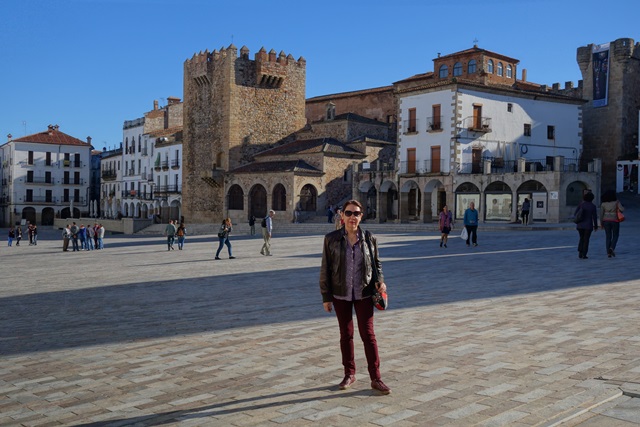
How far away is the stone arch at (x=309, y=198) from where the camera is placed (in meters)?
44.6

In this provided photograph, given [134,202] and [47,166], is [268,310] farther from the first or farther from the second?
[47,166]

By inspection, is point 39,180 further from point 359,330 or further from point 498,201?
point 359,330

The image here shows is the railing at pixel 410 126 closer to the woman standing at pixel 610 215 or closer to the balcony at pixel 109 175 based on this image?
the woman standing at pixel 610 215

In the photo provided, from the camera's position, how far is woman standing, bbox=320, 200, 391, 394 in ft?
16.9

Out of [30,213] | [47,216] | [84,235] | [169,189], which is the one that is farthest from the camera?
[47,216]

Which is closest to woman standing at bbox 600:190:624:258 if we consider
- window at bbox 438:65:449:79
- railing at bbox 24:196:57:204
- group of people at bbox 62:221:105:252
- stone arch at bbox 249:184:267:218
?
group of people at bbox 62:221:105:252

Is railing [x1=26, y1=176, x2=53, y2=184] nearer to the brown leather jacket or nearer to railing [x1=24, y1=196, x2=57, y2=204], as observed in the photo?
railing [x1=24, y1=196, x2=57, y2=204]

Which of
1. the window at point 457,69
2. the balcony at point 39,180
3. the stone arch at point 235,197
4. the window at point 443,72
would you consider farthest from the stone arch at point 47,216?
the window at point 457,69

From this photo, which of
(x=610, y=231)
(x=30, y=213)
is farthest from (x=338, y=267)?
(x=30, y=213)

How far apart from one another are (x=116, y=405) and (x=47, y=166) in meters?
77.0

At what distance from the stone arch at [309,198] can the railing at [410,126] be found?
8283 millimetres

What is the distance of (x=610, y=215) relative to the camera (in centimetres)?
1429

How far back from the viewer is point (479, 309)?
8.70 m

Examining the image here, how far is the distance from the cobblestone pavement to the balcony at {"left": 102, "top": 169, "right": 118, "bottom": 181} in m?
63.3
